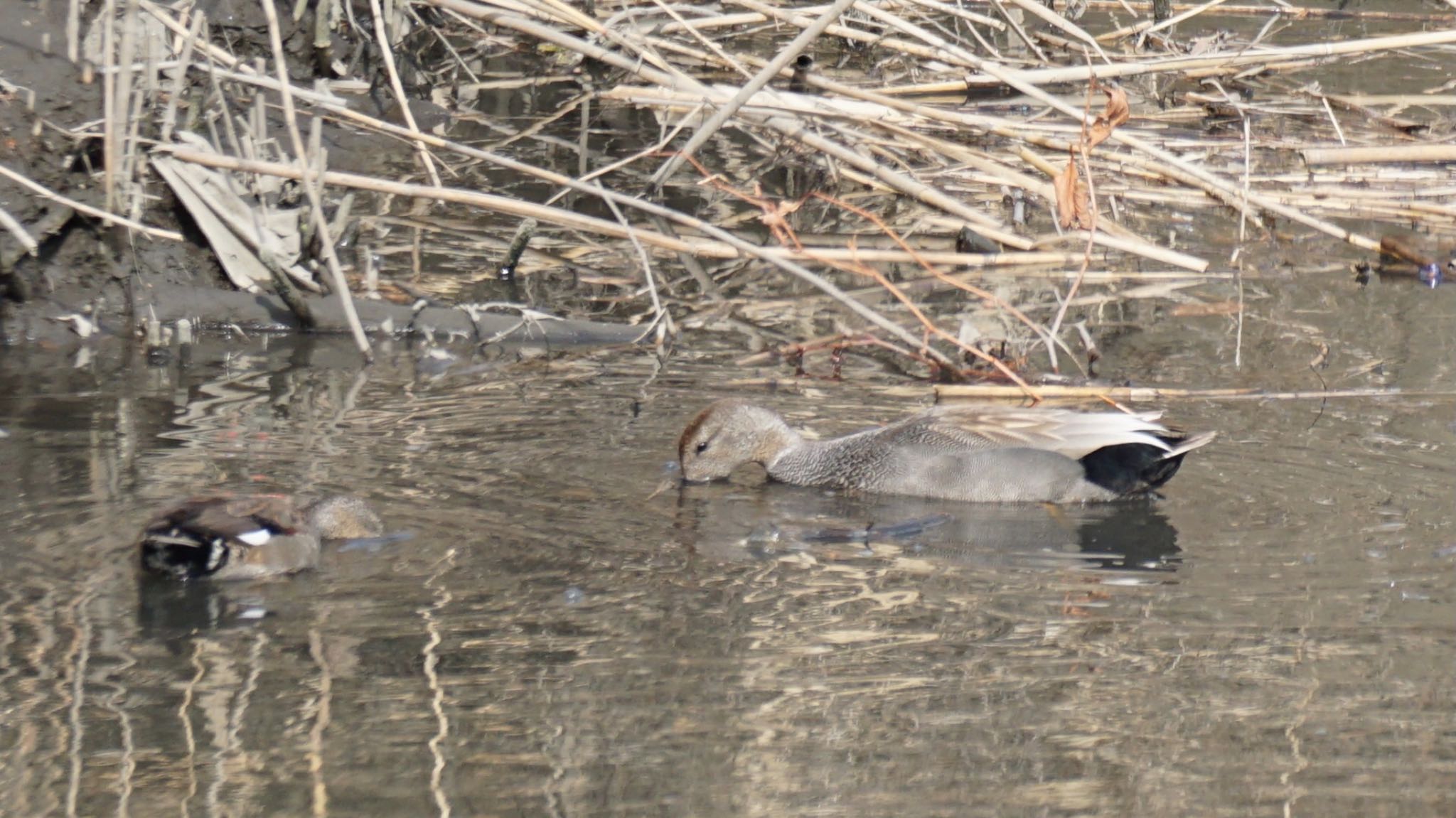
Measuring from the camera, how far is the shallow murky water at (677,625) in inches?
159

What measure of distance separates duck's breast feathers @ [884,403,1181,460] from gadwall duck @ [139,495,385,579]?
2.12 meters

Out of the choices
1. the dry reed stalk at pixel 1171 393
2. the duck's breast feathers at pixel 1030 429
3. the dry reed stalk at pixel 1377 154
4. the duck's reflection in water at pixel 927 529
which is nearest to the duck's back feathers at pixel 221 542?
the duck's reflection in water at pixel 927 529

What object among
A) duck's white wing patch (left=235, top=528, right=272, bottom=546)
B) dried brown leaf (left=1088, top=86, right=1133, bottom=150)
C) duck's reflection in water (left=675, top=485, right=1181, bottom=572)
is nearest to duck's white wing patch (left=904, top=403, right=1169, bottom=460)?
duck's reflection in water (left=675, top=485, right=1181, bottom=572)

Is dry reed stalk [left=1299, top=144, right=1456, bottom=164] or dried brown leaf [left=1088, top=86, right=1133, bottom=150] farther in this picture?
dry reed stalk [left=1299, top=144, right=1456, bottom=164]

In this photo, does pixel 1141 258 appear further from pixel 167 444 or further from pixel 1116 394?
pixel 167 444

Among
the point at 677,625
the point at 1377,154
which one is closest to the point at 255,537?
the point at 677,625

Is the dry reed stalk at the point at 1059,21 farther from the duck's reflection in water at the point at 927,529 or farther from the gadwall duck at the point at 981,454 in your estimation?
the duck's reflection in water at the point at 927,529

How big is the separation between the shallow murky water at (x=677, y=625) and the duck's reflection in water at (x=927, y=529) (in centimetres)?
2

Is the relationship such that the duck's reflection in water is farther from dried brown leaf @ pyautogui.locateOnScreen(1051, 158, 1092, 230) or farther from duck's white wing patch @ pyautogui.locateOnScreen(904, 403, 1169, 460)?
dried brown leaf @ pyautogui.locateOnScreen(1051, 158, 1092, 230)

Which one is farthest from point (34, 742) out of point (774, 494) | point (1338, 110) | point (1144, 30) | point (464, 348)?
point (1338, 110)

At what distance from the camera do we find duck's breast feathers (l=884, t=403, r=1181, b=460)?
6238 mm

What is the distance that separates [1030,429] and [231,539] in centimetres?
267

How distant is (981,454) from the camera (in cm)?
640

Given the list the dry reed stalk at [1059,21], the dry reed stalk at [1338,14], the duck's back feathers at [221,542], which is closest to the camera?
the duck's back feathers at [221,542]
